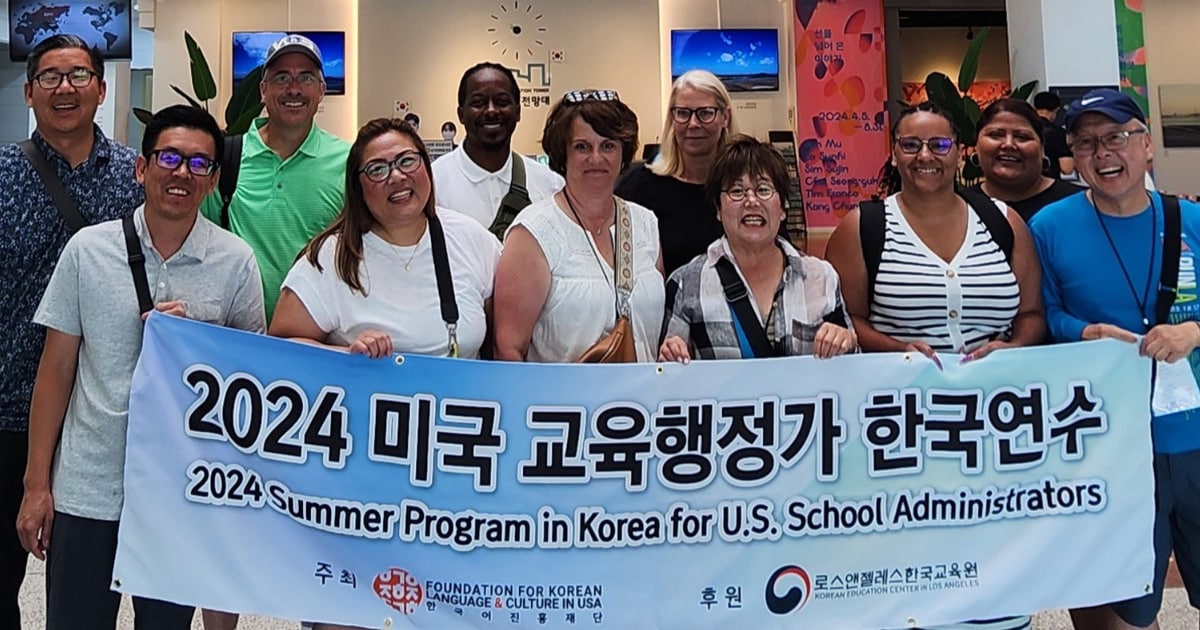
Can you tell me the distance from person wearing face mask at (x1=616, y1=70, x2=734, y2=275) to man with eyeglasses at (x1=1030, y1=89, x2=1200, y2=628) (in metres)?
0.91

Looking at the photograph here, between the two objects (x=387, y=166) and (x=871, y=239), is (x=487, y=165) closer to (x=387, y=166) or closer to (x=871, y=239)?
(x=387, y=166)

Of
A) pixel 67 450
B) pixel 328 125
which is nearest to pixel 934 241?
pixel 67 450

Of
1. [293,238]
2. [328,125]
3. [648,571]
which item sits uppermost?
[328,125]

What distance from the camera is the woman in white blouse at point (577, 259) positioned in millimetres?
1967

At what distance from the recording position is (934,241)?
6.75ft

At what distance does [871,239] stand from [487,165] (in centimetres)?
119

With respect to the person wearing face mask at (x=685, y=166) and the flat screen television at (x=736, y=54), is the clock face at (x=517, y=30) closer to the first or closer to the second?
the flat screen television at (x=736, y=54)

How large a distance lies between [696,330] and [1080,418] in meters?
0.94

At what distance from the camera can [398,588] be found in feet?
6.16

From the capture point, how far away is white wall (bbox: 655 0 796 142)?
8242 mm

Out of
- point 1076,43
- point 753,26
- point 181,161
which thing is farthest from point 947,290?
point 753,26

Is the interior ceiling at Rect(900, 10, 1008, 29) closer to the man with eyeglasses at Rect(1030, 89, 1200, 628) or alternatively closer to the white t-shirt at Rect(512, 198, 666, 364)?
the man with eyeglasses at Rect(1030, 89, 1200, 628)

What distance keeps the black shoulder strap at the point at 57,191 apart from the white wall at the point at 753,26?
6806 mm

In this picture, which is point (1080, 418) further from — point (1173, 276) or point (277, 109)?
point (277, 109)
